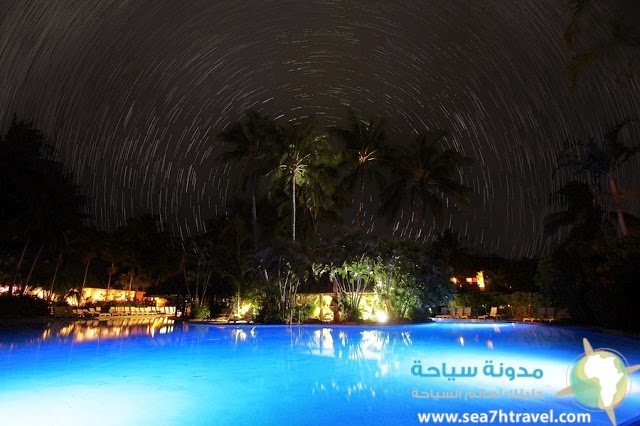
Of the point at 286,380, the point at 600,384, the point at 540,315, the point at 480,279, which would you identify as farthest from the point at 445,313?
the point at 480,279

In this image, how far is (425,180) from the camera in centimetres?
3303

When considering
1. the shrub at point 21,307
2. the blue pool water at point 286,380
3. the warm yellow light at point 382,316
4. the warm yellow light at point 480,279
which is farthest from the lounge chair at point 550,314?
the warm yellow light at point 480,279

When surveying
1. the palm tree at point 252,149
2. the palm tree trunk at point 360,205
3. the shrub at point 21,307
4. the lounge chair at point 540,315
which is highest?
the palm tree at point 252,149

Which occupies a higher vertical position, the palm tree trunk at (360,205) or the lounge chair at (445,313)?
the palm tree trunk at (360,205)

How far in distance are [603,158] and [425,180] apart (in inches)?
421

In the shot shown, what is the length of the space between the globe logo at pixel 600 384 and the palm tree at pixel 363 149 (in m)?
25.3

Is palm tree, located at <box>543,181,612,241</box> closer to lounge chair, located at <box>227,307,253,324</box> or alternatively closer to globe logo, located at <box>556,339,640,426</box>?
lounge chair, located at <box>227,307,253,324</box>

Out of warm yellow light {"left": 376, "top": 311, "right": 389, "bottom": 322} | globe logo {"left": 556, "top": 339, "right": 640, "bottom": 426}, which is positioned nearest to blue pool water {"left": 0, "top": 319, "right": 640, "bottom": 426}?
globe logo {"left": 556, "top": 339, "right": 640, "bottom": 426}

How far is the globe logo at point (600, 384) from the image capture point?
6.42 m

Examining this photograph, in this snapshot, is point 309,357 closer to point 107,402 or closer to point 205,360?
point 205,360

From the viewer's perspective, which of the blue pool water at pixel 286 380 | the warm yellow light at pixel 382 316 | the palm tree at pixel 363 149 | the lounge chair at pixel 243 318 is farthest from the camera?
the palm tree at pixel 363 149

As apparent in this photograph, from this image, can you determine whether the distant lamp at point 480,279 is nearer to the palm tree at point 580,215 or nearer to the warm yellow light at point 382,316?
the palm tree at point 580,215

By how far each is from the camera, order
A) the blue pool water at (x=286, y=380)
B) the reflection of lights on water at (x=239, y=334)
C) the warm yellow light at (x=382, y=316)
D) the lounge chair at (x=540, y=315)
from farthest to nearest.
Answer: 1. the lounge chair at (x=540, y=315)
2. the warm yellow light at (x=382, y=316)
3. the reflection of lights on water at (x=239, y=334)
4. the blue pool water at (x=286, y=380)

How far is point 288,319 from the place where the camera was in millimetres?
23281
